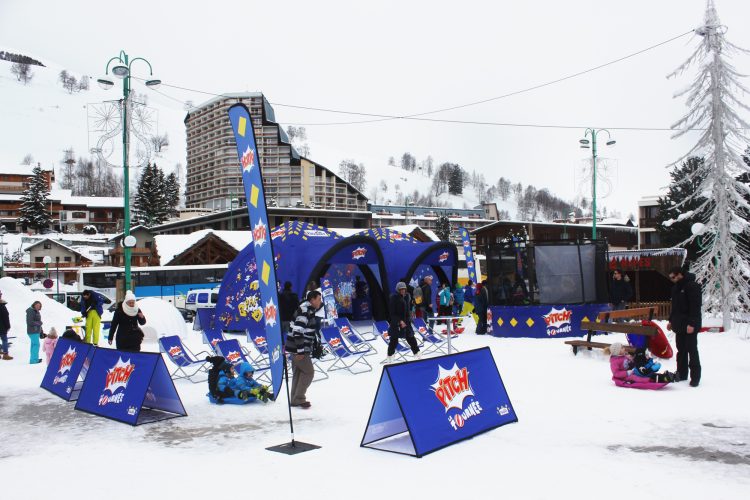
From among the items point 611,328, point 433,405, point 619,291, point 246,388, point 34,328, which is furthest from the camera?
point 619,291

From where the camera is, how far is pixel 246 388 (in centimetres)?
851

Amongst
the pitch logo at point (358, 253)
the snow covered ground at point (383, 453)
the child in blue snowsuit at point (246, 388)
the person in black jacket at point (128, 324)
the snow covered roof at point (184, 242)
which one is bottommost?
the snow covered ground at point (383, 453)

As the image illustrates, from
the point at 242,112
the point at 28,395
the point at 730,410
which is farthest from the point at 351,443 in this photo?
the point at 28,395

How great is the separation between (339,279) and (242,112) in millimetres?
14544

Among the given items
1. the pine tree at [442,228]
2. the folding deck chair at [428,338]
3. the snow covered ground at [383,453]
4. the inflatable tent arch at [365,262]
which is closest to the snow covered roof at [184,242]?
the inflatable tent arch at [365,262]

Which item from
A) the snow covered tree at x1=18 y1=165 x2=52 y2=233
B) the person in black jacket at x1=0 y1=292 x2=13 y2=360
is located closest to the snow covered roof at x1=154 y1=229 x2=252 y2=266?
the person in black jacket at x1=0 y1=292 x2=13 y2=360

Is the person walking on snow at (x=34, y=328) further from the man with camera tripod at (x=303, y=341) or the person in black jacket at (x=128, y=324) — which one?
the man with camera tripod at (x=303, y=341)

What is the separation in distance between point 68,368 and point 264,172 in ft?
309

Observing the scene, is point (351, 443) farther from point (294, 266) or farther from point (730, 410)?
point (294, 266)

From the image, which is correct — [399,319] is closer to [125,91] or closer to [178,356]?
[178,356]

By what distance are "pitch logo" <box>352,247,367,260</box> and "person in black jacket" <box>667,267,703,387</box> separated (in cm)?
1048

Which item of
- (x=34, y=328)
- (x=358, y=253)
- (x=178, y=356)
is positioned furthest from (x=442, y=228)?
(x=178, y=356)

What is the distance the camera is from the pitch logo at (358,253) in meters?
18.3

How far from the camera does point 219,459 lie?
592cm
